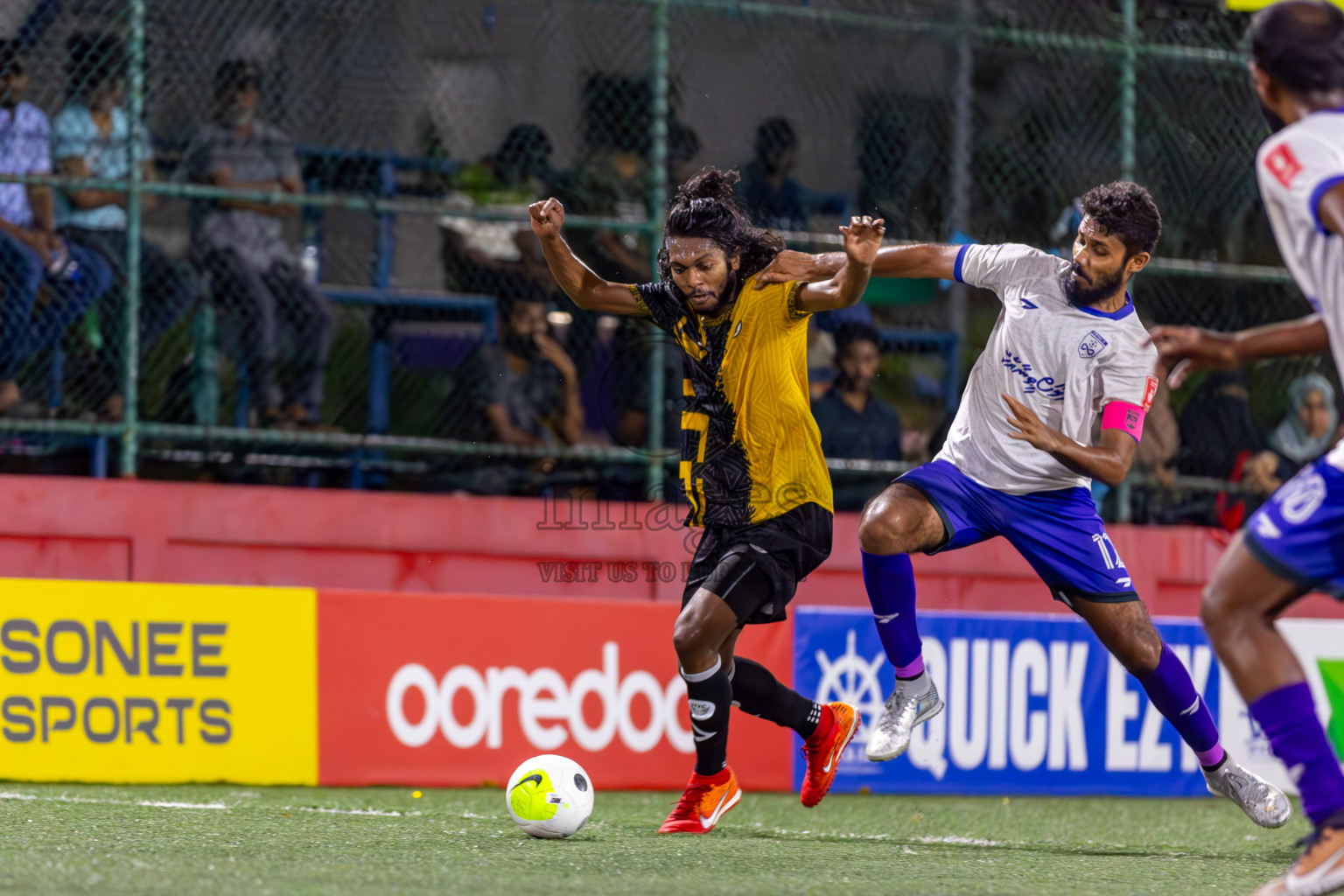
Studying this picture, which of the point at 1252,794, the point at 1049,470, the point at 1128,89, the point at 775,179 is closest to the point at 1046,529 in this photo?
the point at 1049,470

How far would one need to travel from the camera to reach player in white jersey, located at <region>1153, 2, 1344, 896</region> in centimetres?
384

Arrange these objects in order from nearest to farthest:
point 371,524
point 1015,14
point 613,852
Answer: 1. point 613,852
2. point 371,524
3. point 1015,14

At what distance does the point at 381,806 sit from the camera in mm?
6801

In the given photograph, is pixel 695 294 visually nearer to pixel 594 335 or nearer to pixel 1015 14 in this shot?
pixel 594 335

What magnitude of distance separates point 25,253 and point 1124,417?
5.43m

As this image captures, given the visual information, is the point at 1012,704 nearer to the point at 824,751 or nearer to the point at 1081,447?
the point at 824,751

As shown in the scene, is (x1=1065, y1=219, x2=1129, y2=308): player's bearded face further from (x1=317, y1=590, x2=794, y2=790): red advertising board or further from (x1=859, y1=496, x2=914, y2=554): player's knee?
(x1=317, y1=590, x2=794, y2=790): red advertising board

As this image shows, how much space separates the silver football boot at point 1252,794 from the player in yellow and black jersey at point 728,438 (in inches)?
65.8

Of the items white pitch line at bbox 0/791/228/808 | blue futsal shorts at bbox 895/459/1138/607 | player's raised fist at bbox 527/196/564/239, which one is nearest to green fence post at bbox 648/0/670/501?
player's raised fist at bbox 527/196/564/239

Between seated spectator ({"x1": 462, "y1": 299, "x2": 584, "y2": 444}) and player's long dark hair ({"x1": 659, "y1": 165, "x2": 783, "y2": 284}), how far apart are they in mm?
3078

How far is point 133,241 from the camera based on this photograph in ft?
27.6

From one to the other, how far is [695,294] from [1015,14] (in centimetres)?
511

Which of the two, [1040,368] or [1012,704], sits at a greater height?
[1040,368]

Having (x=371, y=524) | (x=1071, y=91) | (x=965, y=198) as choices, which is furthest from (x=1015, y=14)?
(x=371, y=524)
